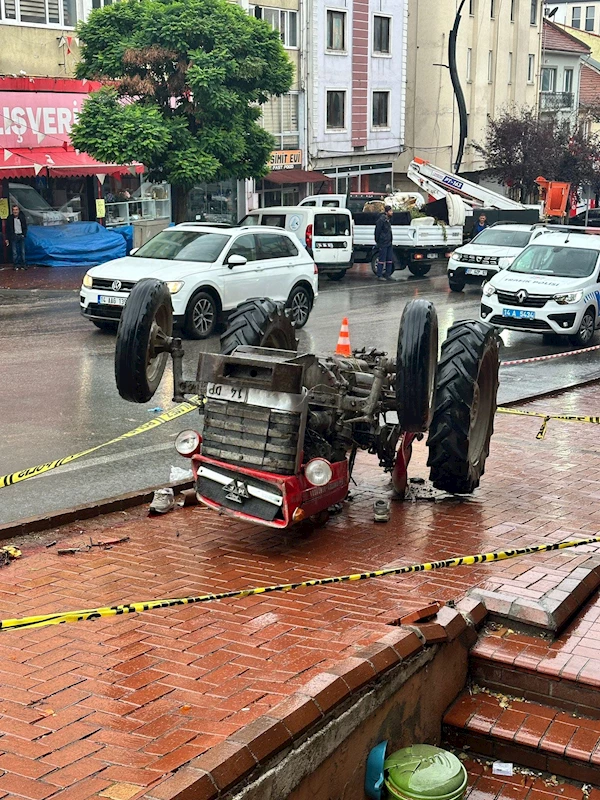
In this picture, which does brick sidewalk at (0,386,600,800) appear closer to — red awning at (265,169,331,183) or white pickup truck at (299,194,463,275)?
white pickup truck at (299,194,463,275)

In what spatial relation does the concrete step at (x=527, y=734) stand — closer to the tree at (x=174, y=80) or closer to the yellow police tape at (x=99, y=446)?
the yellow police tape at (x=99, y=446)

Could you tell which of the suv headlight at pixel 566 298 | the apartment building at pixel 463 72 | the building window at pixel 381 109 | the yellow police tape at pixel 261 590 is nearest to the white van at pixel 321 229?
the suv headlight at pixel 566 298

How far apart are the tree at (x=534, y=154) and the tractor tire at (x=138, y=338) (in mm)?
39747

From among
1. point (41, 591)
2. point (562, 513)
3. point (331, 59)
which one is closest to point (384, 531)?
point (562, 513)

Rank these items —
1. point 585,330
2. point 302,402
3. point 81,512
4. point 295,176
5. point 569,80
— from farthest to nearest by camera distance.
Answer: point 569,80 < point 295,176 < point 585,330 < point 81,512 < point 302,402

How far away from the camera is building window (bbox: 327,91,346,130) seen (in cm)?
4084

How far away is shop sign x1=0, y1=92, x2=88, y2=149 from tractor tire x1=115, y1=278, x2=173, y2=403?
1941 centimetres

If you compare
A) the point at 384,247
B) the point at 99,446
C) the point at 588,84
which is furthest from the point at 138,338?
the point at 588,84

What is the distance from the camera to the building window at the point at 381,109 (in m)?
43.9

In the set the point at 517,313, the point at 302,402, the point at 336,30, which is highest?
the point at 336,30

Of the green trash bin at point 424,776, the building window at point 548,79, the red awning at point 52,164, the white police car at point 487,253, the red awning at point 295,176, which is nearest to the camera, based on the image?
the green trash bin at point 424,776

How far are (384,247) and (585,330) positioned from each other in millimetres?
10803

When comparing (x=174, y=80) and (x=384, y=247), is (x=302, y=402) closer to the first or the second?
(x=174, y=80)

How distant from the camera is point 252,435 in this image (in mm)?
7098
